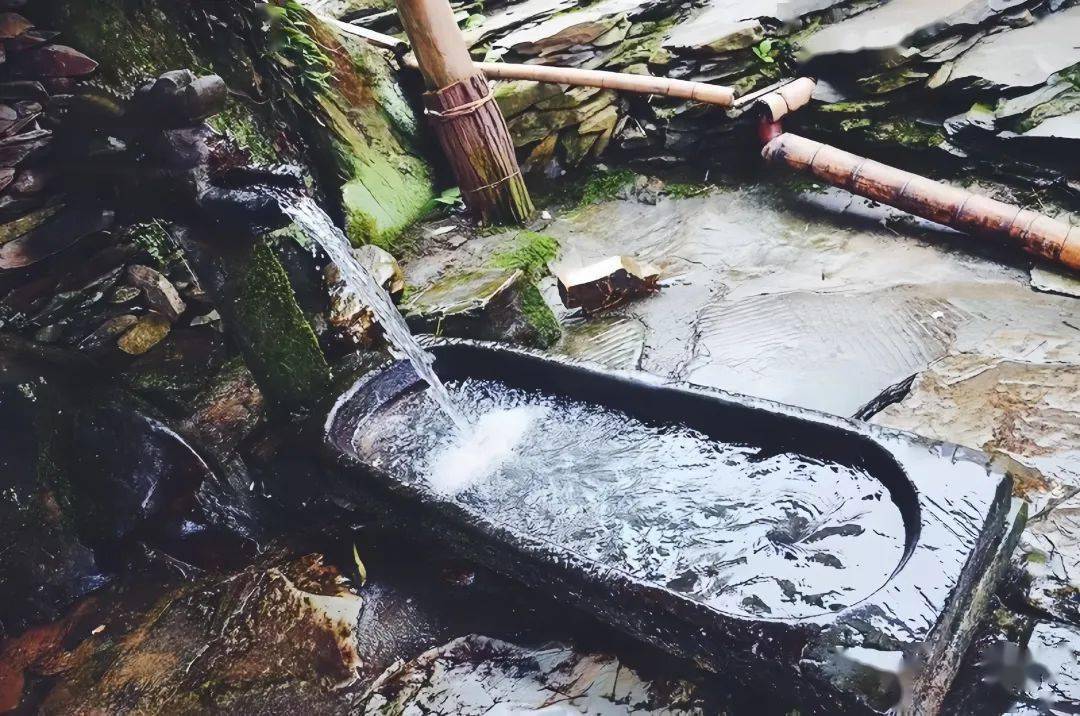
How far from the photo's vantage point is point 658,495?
8.35 ft

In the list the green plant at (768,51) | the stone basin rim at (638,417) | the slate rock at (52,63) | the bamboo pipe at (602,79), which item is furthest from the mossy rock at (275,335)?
the green plant at (768,51)

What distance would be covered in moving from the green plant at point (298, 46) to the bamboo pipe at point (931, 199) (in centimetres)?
307

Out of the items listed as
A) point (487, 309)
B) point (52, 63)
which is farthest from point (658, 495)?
point (52, 63)

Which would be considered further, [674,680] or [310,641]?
[310,641]

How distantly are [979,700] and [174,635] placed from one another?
2693 mm

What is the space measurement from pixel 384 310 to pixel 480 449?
0.89m

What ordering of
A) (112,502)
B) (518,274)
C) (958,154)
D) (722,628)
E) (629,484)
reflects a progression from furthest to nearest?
(958,154) → (518,274) → (112,502) → (629,484) → (722,628)

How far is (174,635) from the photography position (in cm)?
263

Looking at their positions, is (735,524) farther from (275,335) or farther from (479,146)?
(479,146)

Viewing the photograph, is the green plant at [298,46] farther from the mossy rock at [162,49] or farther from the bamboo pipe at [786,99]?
the bamboo pipe at [786,99]

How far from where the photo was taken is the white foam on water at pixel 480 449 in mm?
2891

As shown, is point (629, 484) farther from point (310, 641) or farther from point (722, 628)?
point (310, 641)

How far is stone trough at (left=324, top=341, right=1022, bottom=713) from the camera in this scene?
1627mm

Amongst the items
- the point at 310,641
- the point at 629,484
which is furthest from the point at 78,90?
the point at 629,484
